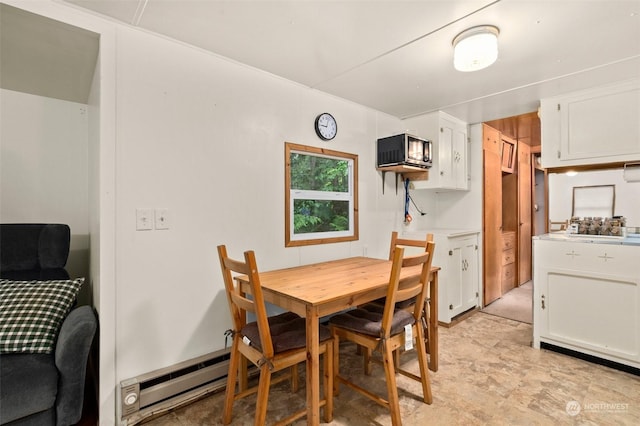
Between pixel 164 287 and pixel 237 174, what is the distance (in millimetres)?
884

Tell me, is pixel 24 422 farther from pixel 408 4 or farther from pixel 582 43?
pixel 582 43

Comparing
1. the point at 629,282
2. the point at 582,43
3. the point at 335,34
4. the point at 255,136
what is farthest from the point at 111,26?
the point at 629,282

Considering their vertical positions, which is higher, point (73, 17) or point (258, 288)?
point (73, 17)

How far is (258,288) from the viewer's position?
147cm

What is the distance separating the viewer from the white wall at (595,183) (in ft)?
9.18

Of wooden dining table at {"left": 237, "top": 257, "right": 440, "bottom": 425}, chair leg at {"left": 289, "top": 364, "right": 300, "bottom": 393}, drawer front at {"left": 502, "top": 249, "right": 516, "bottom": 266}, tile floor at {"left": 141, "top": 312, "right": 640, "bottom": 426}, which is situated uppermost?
wooden dining table at {"left": 237, "top": 257, "right": 440, "bottom": 425}

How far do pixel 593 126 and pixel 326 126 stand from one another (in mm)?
2282

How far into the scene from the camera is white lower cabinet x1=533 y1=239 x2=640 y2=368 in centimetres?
226

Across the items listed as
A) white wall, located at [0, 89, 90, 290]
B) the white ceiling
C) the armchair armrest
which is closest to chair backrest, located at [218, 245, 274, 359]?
the armchair armrest

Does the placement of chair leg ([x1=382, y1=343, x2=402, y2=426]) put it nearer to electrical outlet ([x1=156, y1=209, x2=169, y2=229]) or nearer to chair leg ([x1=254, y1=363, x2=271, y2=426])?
chair leg ([x1=254, y1=363, x2=271, y2=426])

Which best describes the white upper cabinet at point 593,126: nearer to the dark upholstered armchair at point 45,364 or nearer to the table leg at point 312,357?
the table leg at point 312,357

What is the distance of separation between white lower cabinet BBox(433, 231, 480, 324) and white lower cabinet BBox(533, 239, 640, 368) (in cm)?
73

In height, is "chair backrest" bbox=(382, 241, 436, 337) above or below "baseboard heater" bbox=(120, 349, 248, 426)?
above

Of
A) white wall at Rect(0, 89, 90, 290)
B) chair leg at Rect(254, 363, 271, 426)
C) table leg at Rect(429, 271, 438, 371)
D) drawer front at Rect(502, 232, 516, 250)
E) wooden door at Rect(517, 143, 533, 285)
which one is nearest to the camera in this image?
chair leg at Rect(254, 363, 271, 426)
